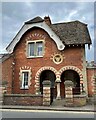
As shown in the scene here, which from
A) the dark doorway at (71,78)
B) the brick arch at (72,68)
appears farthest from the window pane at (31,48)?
the dark doorway at (71,78)

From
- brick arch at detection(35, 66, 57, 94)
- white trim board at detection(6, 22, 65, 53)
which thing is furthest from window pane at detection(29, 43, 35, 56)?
brick arch at detection(35, 66, 57, 94)

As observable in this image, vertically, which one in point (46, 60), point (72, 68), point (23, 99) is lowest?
point (23, 99)

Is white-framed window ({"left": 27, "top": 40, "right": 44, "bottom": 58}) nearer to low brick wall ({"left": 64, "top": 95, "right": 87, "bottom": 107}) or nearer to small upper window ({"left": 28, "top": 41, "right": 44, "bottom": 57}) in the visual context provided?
small upper window ({"left": 28, "top": 41, "right": 44, "bottom": 57})

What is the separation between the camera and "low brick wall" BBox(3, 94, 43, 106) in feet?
60.8

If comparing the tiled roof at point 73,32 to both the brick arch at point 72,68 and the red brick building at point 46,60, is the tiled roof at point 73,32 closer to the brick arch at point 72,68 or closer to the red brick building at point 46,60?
the red brick building at point 46,60

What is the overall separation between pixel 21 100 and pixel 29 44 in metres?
8.33

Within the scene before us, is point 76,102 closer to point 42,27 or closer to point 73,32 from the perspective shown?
point 73,32

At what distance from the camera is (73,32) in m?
25.0

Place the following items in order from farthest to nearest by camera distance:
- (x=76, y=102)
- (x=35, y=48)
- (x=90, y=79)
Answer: (x=35, y=48) < (x=90, y=79) < (x=76, y=102)

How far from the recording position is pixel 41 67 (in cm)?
2427

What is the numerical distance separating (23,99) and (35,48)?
24.7 feet

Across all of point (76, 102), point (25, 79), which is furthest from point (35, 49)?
point (76, 102)

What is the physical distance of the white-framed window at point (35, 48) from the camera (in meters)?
24.7

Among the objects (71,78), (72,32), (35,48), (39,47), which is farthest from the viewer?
(72,32)
